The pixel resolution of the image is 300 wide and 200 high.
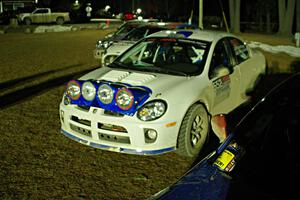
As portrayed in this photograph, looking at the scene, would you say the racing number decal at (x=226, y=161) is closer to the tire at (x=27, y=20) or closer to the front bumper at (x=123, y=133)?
the front bumper at (x=123, y=133)

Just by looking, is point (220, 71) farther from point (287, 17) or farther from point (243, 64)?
point (287, 17)

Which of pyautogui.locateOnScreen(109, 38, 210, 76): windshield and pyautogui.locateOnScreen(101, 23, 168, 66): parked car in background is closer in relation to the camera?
pyautogui.locateOnScreen(109, 38, 210, 76): windshield

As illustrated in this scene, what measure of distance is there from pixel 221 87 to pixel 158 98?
127 centimetres

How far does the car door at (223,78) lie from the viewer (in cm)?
470

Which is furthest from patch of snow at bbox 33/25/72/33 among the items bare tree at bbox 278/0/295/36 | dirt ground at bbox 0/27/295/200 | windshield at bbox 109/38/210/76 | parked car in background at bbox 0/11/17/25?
windshield at bbox 109/38/210/76

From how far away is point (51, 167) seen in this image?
399 cm

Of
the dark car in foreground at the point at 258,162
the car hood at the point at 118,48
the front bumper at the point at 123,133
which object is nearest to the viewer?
the dark car in foreground at the point at 258,162

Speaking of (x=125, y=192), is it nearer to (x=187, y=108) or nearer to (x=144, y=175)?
(x=144, y=175)

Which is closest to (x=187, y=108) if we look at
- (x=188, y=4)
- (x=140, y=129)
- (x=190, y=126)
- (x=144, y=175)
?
(x=190, y=126)

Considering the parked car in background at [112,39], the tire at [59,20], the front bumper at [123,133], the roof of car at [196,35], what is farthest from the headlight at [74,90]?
the tire at [59,20]

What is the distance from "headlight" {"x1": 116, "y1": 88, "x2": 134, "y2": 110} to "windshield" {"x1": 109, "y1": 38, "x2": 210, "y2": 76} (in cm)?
88

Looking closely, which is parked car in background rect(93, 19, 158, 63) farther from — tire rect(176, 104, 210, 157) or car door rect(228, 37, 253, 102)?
tire rect(176, 104, 210, 157)

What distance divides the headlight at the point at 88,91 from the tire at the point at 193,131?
112 centimetres

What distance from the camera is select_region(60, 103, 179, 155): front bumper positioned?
150 inches
